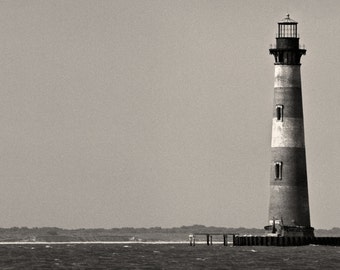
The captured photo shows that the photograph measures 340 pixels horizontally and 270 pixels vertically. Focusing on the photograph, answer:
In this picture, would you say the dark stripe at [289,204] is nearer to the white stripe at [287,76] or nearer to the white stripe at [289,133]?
the white stripe at [289,133]

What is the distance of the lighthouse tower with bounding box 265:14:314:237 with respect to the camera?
104 m

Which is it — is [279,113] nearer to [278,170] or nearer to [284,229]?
[278,170]

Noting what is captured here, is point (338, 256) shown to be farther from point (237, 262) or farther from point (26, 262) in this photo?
point (26, 262)

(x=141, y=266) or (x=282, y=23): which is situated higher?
(x=282, y=23)

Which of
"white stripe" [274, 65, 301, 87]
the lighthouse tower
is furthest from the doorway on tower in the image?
"white stripe" [274, 65, 301, 87]

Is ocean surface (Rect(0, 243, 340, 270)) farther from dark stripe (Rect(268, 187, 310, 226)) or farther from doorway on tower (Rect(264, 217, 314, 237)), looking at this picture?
dark stripe (Rect(268, 187, 310, 226))

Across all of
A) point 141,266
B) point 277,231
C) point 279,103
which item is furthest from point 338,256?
point 141,266

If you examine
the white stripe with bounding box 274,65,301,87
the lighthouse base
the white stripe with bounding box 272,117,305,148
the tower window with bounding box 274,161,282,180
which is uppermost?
the white stripe with bounding box 274,65,301,87

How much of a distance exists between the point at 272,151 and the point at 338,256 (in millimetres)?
8361

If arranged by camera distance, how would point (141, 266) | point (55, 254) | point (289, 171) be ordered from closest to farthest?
point (141, 266) < point (289, 171) < point (55, 254)

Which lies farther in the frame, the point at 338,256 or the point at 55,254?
the point at 55,254

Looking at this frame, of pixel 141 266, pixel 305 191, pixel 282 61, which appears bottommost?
pixel 141 266

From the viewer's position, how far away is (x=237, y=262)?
93.7 meters

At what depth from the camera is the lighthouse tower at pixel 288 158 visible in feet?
342
